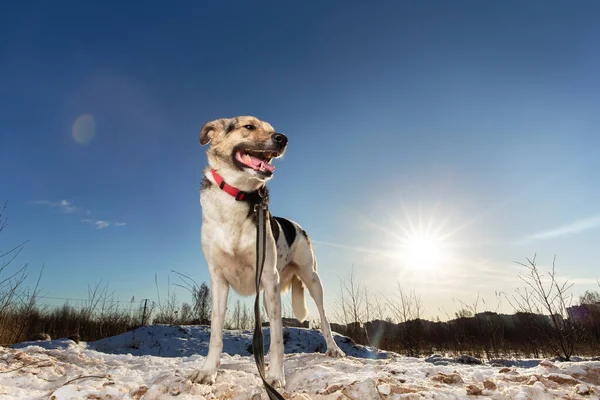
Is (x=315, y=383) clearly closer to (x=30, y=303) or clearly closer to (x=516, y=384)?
(x=516, y=384)

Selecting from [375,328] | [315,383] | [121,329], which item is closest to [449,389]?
[315,383]

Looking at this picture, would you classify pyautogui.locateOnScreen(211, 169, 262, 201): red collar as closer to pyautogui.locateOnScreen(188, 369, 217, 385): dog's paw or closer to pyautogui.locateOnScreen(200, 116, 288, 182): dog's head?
pyautogui.locateOnScreen(200, 116, 288, 182): dog's head

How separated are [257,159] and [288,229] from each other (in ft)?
5.12

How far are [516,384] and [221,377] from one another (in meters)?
2.21

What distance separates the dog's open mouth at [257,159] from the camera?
3.19 meters

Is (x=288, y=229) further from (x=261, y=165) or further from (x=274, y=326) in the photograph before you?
(x=274, y=326)

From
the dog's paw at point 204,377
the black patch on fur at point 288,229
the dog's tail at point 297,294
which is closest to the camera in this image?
the dog's paw at point 204,377

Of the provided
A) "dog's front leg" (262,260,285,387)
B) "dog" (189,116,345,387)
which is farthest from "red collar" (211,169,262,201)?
"dog's front leg" (262,260,285,387)

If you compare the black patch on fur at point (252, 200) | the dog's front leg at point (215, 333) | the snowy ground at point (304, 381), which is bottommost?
the snowy ground at point (304, 381)

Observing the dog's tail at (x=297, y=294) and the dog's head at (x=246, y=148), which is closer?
the dog's head at (x=246, y=148)

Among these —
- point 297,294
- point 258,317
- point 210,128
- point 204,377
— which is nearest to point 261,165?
point 210,128

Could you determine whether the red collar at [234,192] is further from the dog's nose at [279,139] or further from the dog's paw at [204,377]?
the dog's paw at [204,377]

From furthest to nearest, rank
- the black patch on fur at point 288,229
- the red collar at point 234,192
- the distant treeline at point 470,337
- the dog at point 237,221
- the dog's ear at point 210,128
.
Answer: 1. the distant treeline at point 470,337
2. the black patch on fur at point 288,229
3. the dog's ear at point 210,128
4. the red collar at point 234,192
5. the dog at point 237,221

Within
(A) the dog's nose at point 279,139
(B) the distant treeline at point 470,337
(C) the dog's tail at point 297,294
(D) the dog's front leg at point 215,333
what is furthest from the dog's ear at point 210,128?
(B) the distant treeline at point 470,337
